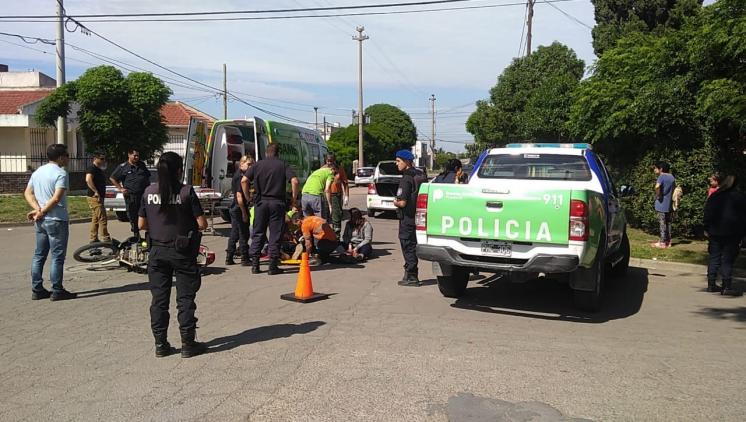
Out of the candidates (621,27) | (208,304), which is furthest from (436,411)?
(621,27)

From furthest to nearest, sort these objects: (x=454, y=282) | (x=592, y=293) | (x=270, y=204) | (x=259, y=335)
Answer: (x=270, y=204), (x=454, y=282), (x=592, y=293), (x=259, y=335)

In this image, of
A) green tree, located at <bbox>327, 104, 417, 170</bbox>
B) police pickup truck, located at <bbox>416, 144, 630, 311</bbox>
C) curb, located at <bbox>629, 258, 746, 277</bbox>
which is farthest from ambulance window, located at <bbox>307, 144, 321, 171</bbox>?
green tree, located at <bbox>327, 104, 417, 170</bbox>

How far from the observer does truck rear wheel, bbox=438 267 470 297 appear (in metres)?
7.76

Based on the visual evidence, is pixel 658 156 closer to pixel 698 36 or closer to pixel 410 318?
pixel 698 36

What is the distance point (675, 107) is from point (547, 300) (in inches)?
300

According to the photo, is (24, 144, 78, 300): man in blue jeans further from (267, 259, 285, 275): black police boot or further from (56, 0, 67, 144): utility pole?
(56, 0, 67, 144): utility pole

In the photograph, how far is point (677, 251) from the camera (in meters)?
12.3

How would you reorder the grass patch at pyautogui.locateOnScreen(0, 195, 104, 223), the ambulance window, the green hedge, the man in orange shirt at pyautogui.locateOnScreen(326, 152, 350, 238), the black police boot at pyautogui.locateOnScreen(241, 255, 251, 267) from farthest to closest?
the ambulance window → the grass patch at pyautogui.locateOnScreen(0, 195, 104, 223) → the green hedge → the man in orange shirt at pyautogui.locateOnScreen(326, 152, 350, 238) → the black police boot at pyautogui.locateOnScreen(241, 255, 251, 267)

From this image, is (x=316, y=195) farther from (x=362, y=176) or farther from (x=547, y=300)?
(x=362, y=176)

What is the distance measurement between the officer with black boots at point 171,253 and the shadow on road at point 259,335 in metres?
0.37

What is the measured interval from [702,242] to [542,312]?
A: 7.78 meters

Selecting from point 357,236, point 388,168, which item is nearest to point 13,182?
point 388,168

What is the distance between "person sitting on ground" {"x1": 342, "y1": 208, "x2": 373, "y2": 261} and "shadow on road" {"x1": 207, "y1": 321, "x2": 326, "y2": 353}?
14.4ft

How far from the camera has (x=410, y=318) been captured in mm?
6906
